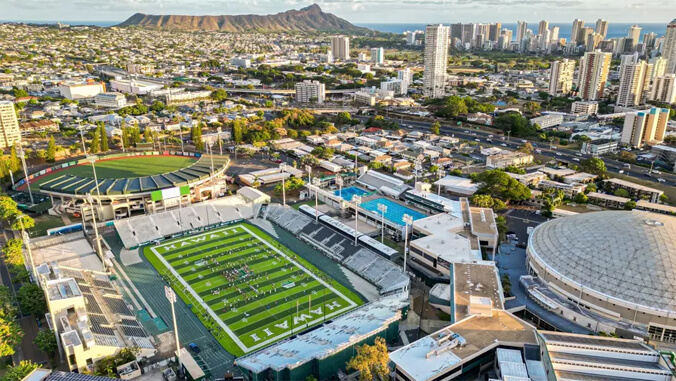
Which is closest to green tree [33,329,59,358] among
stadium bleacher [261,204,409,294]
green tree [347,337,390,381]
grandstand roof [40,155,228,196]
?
green tree [347,337,390,381]

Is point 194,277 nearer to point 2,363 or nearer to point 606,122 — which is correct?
point 2,363

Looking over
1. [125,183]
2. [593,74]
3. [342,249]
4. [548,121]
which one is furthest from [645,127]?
[125,183]

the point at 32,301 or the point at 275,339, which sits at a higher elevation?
the point at 32,301

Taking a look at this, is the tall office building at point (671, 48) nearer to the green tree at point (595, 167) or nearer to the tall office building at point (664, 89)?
the tall office building at point (664, 89)

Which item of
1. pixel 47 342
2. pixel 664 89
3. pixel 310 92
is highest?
pixel 664 89

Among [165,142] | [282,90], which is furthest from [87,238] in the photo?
[282,90]

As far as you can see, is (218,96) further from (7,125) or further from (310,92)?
(7,125)
